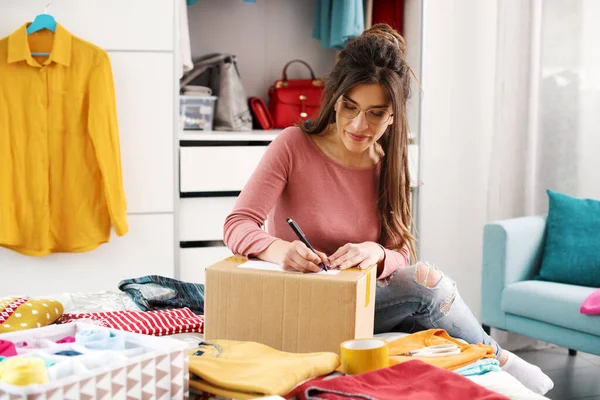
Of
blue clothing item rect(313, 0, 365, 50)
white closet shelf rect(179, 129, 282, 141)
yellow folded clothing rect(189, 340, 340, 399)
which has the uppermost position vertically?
blue clothing item rect(313, 0, 365, 50)

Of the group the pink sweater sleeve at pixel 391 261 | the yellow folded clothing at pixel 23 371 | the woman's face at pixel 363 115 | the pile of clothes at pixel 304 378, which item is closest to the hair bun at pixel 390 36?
the woman's face at pixel 363 115

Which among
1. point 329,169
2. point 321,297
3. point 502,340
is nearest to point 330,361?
point 321,297

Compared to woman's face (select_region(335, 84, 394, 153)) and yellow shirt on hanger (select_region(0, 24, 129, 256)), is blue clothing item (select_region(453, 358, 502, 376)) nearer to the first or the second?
woman's face (select_region(335, 84, 394, 153))

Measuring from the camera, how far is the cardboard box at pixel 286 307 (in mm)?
1402

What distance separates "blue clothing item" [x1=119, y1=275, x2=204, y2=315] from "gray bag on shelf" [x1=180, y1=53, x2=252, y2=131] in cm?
147

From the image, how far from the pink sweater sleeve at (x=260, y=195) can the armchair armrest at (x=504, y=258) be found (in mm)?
1406

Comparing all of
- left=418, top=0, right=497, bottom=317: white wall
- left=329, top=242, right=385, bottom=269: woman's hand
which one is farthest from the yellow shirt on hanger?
left=329, top=242, right=385, bottom=269: woman's hand

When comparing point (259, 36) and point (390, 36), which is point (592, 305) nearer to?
point (390, 36)

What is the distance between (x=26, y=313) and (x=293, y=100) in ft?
7.06

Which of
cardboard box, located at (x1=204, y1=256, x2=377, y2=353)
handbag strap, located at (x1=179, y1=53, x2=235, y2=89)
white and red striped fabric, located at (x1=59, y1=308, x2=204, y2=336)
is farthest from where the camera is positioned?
handbag strap, located at (x1=179, y1=53, x2=235, y2=89)

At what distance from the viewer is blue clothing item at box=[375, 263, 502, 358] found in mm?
1752

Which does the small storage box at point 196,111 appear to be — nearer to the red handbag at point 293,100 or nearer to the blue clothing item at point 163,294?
the red handbag at point 293,100

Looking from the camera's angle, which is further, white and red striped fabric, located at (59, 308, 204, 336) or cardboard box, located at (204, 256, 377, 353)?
white and red striped fabric, located at (59, 308, 204, 336)

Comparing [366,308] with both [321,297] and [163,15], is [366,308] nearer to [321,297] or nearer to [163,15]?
[321,297]
